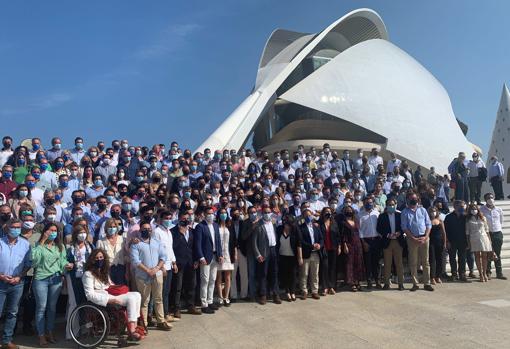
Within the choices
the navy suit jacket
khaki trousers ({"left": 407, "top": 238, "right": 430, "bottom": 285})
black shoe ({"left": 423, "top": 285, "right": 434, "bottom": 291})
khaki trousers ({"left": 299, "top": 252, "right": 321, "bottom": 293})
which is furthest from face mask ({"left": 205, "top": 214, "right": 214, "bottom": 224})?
black shoe ({"left": 423, "top": 285, "right": 434, "bottom": 291})

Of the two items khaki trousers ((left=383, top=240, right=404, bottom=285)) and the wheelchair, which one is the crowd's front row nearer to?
khaki trousers ((left=383, top=240, right=404, bottom=285))

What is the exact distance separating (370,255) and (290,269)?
6.15 feet

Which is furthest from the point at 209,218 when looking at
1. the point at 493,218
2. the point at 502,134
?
the point at 502,134

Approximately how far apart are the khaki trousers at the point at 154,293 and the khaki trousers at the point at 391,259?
4.49 m

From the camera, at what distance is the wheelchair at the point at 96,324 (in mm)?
4824

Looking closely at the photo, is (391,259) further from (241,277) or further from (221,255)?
(221,255)

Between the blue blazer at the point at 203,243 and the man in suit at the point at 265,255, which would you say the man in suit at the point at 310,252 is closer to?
the man in suit at the point at 265,255

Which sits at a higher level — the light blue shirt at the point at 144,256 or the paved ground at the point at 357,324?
the light blue shirt at the point at 144,256

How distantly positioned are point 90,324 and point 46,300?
736mm

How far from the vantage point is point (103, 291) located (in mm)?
4984

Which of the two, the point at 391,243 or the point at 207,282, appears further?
the point at 391,243

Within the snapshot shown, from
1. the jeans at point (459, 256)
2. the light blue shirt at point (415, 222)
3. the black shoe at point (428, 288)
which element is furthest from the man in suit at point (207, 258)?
the jeans at point (459, 256)

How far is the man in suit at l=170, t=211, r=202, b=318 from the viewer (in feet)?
20.2

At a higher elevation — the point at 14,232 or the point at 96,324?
the point at 14,232
